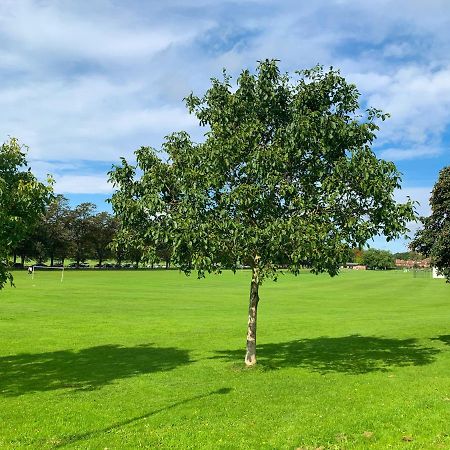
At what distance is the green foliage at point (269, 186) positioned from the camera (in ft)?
55.5

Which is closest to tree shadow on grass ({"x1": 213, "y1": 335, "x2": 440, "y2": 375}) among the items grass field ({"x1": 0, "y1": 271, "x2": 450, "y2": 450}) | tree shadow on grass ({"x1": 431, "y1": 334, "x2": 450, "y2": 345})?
grass field ({"x1": 0, "y1": 271, "x2": 450, "y2": 450})

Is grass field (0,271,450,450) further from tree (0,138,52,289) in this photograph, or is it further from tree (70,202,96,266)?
tree (70,202,96,266)

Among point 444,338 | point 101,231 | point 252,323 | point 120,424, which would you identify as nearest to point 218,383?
point 252,323

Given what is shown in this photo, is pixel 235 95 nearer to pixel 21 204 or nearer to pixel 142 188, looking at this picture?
pixel 142 188

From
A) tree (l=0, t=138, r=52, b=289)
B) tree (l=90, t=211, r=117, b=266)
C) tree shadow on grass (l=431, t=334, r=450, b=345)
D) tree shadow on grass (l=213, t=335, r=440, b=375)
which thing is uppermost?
tree (l=90, t=211, r=117, b=266)

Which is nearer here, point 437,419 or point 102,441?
point 102,441

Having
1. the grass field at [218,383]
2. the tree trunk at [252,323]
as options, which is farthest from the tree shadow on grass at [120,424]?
the tree trunk at [252,323]

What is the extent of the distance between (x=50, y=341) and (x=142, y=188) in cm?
1332

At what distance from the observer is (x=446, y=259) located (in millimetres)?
26062

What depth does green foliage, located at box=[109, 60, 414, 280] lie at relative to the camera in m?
16.9

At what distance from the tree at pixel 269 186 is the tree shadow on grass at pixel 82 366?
5.42m

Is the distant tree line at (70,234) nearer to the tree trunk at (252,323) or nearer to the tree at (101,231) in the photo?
the tree at (101,231)

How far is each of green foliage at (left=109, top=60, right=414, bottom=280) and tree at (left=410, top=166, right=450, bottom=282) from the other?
826 cm

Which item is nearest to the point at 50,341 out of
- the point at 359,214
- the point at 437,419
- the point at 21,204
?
the point at 21,204
